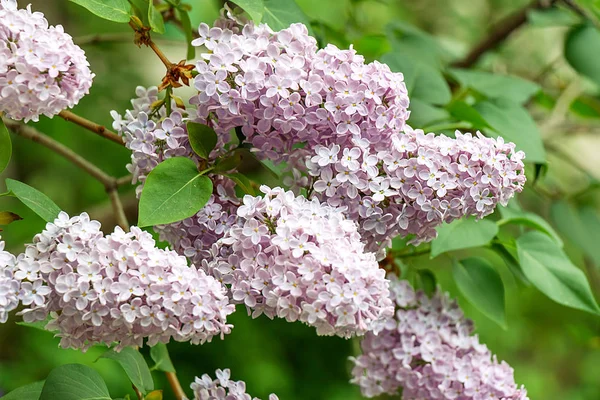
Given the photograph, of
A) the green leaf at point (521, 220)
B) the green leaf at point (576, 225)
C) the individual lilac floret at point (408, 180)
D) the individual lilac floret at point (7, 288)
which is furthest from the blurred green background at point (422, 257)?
the individual lilac floret at point (7, 288)

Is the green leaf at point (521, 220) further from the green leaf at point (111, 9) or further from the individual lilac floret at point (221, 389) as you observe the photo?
the green leaf at point (111, 9)

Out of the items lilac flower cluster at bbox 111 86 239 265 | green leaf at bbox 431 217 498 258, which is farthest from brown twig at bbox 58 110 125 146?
green leaf at bbox 431 217 498 258

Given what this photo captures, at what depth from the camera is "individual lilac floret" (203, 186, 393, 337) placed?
1.94 feet

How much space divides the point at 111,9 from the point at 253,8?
14cm

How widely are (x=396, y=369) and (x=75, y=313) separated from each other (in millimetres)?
435

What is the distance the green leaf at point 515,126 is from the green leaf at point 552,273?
109 millimetres

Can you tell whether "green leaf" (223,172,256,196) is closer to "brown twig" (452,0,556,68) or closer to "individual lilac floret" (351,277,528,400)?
"individual lilac floret" (351,277,528,400)

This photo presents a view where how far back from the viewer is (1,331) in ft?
7.36

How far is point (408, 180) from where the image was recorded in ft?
2.21

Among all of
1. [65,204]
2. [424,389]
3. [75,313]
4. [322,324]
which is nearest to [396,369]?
[424,389]

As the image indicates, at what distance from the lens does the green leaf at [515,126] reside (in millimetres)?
953

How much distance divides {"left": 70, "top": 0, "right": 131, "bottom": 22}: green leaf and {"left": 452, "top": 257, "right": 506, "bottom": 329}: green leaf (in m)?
0.52

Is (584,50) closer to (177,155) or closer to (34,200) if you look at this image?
(177,155)

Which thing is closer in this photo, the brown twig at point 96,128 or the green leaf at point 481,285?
the brown twig at point 96,128
